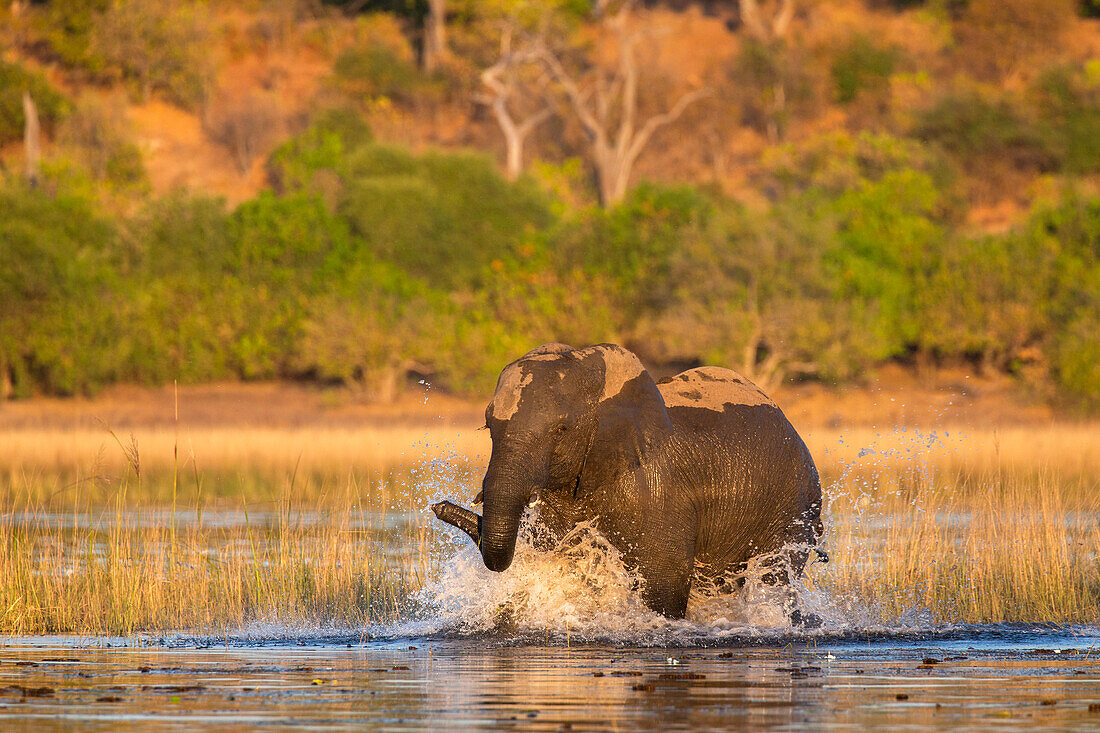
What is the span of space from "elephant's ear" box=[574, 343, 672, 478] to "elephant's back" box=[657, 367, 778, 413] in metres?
0.73

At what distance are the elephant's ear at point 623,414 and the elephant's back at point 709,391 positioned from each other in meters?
0.73

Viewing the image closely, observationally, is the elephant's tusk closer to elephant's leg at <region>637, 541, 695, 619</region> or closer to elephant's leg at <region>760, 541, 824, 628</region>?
elephant's leg at <region>637, 541, 695, 619</region>

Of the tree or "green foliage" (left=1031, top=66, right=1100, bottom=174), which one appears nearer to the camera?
"green foliage" (left=1031, top=66, right=1100, bottom=174)

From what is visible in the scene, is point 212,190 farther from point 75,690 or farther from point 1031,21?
point 75,690

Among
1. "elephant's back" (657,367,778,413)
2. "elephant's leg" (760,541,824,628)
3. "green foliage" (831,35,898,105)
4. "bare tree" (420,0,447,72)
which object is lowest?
"elephant's leg" (760,541,824,628)

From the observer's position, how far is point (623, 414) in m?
11.0

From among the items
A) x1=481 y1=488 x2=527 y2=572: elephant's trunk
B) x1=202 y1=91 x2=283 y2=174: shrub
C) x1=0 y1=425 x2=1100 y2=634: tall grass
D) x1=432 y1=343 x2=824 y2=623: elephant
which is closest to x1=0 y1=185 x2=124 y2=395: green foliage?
x1=202 y1=91 x2=283 y2=174: shrub

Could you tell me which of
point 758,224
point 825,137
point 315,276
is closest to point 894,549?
point 758,224

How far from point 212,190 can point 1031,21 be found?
39203 millimetres

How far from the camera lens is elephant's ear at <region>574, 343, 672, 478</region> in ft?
35.7

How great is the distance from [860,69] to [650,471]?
71.8 m

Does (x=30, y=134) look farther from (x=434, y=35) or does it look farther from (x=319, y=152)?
(x=434, y=35)

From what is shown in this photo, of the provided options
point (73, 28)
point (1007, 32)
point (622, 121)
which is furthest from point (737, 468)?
point (73, 28)

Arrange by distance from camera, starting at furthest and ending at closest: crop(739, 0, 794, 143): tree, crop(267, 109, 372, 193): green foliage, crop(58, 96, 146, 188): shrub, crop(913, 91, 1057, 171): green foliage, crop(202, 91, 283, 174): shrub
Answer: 1. crop(739, 0, 794, 143): tree
2. crop(202, 91, 283, 174): shrub
3. crop(913, 91, 1057, 171): green foliage
4. crop(58, 96, 146, 188): shrub
5. crop(267, 109, 372, 193): green foliage
